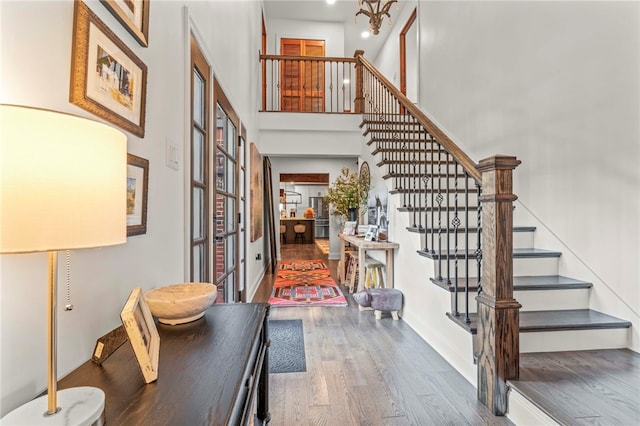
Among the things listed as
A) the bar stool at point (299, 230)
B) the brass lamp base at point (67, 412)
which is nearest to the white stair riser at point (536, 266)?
the brass lamp base at point (67, 412)

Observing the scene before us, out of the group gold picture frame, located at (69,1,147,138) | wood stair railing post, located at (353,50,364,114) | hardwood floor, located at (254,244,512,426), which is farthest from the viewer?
wood stair railing post, located at (353,50,364,114)

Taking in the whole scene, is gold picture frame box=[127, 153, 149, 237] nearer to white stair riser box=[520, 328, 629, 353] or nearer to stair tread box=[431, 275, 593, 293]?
stair tread box=[431, 275, 593, 293]

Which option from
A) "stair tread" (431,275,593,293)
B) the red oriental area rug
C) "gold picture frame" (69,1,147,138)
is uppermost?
"gold picture frame" (69,1,147,138)

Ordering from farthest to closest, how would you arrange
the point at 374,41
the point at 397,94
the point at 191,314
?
1. the point at 374,41
2. the point at 397,94
3. the point at 191,314

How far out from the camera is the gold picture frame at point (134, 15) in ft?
3.40

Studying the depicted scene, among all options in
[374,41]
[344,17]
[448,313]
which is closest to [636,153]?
[448,313]

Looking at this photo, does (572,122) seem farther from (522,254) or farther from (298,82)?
(298,82)

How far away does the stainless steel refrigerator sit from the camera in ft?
46.7

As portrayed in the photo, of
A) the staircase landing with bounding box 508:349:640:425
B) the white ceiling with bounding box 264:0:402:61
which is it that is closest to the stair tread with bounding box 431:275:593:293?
the staircase landing with bounding box 508:349:640:425

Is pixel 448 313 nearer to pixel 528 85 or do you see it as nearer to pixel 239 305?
pixel 239 305

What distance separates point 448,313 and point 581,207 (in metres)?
1.29

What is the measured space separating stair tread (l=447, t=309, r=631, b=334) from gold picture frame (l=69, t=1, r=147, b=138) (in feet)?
6.92

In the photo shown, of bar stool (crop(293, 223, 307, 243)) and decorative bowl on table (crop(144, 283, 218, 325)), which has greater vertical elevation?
decorative bowl on table (crop(144, 283, 218, 325))

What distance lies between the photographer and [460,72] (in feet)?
13.5
